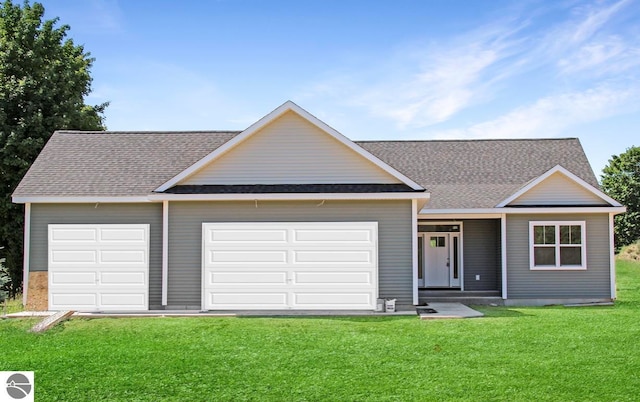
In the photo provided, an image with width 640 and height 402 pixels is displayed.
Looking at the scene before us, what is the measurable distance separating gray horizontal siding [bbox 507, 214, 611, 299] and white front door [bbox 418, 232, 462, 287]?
2.45 metres

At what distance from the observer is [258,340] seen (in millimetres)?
12430

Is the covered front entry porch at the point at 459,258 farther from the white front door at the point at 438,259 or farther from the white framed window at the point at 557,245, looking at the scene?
the white framed window at the point at 557,245

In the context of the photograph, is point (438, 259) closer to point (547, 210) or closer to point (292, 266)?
point (547, 210)

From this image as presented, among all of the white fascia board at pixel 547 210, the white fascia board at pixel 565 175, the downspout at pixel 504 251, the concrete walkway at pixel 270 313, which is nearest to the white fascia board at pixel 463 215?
the white fascia board at pixel 547 210

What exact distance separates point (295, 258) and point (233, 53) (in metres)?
5.77

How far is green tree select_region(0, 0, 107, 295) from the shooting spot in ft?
88.3

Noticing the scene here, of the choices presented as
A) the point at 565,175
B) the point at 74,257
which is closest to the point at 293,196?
the point at 74,257

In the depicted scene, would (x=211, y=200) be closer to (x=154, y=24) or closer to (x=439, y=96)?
(x=154, y=24)

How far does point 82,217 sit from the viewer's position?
16750 millimetres

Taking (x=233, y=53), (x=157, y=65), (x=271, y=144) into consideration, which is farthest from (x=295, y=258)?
(x=157, y=65)

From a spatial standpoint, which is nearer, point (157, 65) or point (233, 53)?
point (233, 53)

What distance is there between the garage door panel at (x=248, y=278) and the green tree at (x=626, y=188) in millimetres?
41186

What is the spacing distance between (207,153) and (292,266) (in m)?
5.35

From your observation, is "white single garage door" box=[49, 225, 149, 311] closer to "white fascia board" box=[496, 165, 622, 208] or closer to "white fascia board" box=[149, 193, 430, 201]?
"white fascia board" box=[149, 193, 430, 201]
